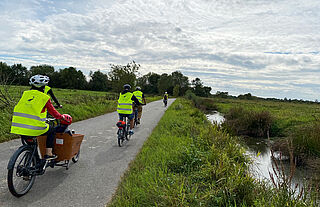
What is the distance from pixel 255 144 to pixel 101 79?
253 feet

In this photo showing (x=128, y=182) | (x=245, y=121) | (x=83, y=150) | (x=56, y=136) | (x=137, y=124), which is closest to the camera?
(x=128, y=182)

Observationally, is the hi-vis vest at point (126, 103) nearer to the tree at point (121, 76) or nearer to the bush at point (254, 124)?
the bush at point (254, 124)

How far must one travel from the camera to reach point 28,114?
3.54m

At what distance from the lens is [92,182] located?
411 cm

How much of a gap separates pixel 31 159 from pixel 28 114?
2.78 ft

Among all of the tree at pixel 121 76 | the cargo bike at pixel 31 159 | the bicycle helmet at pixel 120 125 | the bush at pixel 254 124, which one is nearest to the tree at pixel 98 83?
the tree at pixel 121 76

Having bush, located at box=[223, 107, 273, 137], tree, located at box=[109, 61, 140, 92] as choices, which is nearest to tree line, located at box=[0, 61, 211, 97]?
tree, located at box=[109, 61, 140, 92]

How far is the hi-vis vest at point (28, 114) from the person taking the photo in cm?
354

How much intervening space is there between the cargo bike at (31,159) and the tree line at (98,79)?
16.8ft

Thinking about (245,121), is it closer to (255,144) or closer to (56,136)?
(255,144)

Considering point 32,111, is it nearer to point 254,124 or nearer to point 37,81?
point 37,81

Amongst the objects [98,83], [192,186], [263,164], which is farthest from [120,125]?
[98,83]

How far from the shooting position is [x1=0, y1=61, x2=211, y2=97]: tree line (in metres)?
27.0

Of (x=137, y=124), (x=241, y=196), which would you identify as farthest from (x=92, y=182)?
(x=137, y=124)
